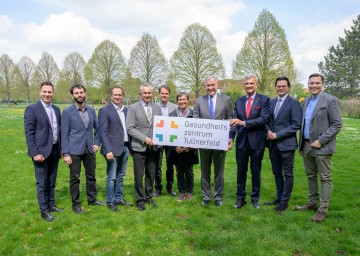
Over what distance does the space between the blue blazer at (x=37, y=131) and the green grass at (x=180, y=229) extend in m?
1.39

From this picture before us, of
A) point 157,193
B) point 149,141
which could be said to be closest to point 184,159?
point 157,193

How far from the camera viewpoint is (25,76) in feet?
182

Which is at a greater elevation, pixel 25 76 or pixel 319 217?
pixel 25 76

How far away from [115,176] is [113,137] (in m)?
0.86

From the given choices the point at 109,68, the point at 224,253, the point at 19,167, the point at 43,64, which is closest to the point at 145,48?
the point at 109,68

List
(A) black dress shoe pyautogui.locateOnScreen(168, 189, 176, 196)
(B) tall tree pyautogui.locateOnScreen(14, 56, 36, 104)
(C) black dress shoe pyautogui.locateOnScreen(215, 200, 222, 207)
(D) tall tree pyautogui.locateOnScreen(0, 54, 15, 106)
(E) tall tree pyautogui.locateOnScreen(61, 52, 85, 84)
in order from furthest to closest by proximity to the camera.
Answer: (D) tall tree pyautogui.locateOnScreen(0, 54, 15, 106) < (B) tall tree pyautogui.locateOnScreen(14, 56, 36, 104) < (E) tall tree pyautogui.locateOnScreen(61, 52, 85, 84) < (A) black dress shoe pyautogui.locateOnScreen(168, 189, 176, 196) < (C) black dress shoe pyautogui.locateOnScreen(215, 200, 222, 207)

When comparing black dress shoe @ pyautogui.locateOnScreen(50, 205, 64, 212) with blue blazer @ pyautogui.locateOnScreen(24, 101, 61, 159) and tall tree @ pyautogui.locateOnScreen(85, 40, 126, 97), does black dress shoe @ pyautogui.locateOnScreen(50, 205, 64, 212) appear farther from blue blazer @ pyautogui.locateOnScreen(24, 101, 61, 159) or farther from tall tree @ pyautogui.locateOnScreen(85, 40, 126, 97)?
tall tree @ pyautogui.locateOnScreen(85, 40, 126, 97)

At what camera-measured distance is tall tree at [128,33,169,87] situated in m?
39.9

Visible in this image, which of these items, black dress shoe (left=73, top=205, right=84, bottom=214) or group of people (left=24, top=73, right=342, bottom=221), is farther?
black dress shoe (left=73, top=205, right=84, bottom=214)

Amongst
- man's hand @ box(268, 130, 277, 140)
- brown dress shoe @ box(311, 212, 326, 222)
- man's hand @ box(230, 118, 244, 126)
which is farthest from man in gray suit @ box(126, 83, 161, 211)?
brown dress shoe @ box(311, 212, 326, 222)

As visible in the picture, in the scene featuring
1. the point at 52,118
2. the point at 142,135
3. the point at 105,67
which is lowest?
the point at 142,135

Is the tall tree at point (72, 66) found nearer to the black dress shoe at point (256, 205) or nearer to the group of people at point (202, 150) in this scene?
the group of people at point (202, 150)

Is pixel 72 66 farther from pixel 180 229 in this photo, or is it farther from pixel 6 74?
pixel 180 229

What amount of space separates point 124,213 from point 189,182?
179 cm
